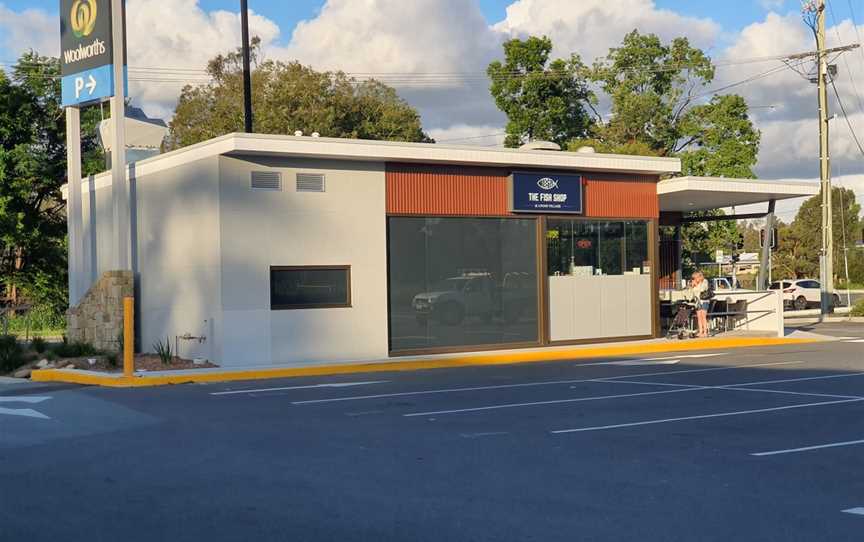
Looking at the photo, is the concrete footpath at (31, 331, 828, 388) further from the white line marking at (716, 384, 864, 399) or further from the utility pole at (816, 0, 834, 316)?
the utility pole at (816, 0, 834, 316)

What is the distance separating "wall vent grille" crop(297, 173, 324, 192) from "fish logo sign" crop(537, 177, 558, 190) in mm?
5673

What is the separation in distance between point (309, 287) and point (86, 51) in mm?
6929

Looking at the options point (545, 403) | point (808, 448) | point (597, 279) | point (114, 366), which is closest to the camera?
point (808, 448)

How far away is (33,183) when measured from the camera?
36469mm

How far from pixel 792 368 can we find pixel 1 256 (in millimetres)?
Result: 27908

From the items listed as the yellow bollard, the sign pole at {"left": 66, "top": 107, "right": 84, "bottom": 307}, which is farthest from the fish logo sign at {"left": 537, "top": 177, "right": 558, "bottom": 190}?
the sign pole at {"left": 66, "top": 107, "right": 84, "bottom": 307}

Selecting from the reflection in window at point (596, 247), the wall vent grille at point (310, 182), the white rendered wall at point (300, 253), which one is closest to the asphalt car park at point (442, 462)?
the white rendered wall at point (300, 253)

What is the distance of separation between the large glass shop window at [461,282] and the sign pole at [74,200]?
717 centimetres

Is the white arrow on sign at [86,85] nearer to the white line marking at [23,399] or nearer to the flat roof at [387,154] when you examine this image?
the flat roof at [387,154]

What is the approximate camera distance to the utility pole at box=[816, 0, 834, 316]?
39.9m

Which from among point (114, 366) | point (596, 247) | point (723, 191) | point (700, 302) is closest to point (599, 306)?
point (596, 247)

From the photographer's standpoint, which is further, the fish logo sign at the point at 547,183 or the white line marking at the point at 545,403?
the fish logo sign at the point at 547,183

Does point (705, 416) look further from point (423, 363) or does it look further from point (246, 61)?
point (246, 61)

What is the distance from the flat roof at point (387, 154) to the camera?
66.8 feet
